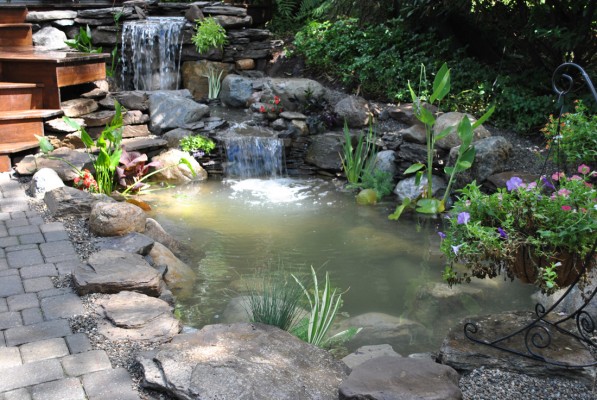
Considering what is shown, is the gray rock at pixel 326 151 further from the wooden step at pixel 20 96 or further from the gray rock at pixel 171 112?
the wooden step at pixel 20 96

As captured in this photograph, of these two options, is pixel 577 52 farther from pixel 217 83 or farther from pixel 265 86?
pixel 217 83

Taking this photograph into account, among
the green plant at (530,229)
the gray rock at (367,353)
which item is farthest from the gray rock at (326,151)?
the green plant at (530,229)

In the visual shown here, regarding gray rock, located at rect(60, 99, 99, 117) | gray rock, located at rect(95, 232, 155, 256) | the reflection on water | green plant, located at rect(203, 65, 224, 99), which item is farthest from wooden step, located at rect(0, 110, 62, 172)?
green plant, located at rect(203, 65, 224, 99)

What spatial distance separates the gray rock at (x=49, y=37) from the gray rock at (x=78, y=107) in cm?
216

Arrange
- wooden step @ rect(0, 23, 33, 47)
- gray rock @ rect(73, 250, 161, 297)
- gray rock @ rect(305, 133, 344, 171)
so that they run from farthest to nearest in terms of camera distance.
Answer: gray rock @ rect(305, 133, 344, 171), wooden step @ rect(0, 23, 33, 47), gray rock @ rect(73, 250, 161, 297)

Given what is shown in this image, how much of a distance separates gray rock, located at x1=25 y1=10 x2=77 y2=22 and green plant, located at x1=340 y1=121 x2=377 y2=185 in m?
4.69

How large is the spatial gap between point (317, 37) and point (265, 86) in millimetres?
1533

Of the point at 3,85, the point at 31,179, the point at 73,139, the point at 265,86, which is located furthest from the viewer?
the point at 265,86

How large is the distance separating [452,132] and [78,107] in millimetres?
4057

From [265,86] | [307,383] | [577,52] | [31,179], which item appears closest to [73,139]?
[31,179]

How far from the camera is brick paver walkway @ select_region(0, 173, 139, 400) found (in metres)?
2.61

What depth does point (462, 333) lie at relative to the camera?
3.12m

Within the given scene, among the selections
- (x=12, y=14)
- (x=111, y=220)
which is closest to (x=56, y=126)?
(x=12, y=14)

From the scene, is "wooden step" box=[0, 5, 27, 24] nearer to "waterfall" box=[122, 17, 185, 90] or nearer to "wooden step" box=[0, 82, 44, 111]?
"waterfall" box=[122, 17, 185, 90]
